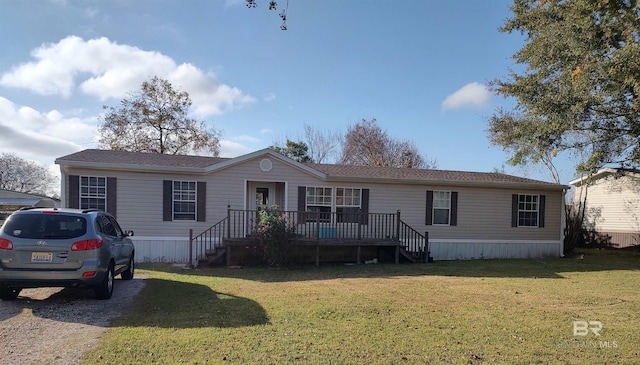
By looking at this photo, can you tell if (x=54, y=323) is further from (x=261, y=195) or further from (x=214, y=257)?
(x=261, y=195)

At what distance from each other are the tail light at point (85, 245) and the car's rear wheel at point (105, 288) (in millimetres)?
611

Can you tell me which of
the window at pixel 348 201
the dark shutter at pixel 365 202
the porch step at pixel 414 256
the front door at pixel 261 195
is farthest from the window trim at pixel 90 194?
the porch step at pixel 414 256

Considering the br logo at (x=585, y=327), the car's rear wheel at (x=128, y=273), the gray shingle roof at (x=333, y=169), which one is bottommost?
the car's rear wheel at (x=128, y=273)

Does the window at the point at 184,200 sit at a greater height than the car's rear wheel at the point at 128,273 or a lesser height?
greater

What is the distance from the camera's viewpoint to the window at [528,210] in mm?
15641

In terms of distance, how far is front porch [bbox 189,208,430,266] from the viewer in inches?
474

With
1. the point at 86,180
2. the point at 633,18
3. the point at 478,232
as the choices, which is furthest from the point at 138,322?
the point at 633,18

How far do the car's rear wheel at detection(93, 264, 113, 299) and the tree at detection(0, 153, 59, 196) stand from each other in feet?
175

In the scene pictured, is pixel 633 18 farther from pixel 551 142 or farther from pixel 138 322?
pixel 138 322

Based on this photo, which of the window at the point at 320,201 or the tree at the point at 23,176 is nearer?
the window at the point at 320,201

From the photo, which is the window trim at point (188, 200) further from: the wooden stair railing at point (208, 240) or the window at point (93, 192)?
the window at point (93, 192)

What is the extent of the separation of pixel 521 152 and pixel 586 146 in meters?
2.31

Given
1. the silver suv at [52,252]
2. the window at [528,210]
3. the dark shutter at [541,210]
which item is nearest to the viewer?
the silver suv at [52,252]

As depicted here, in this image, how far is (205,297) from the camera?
279 inches
